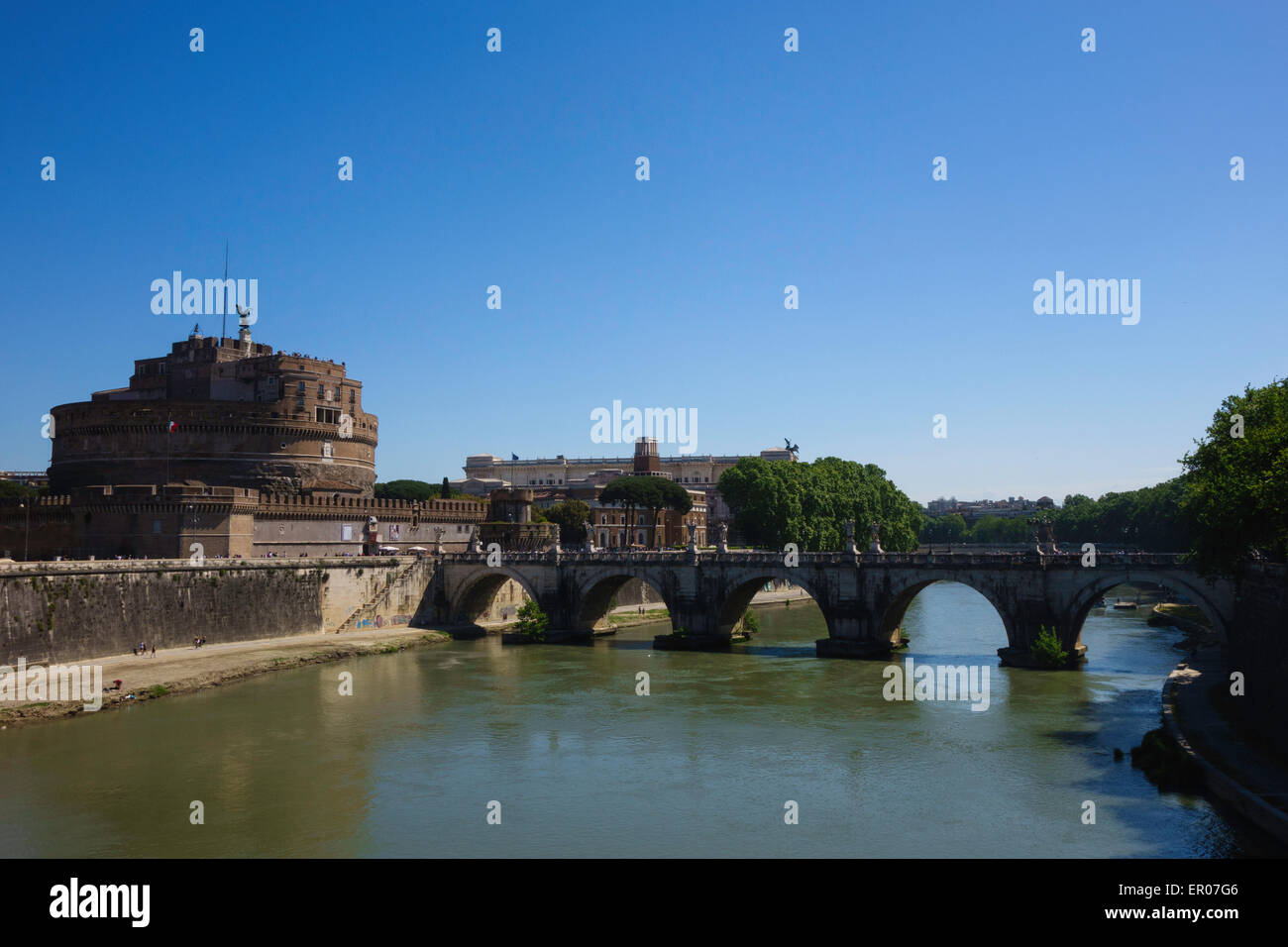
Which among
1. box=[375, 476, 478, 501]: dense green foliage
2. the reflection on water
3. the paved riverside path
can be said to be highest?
box=[375, 476, 478, 501]: dense green foliage

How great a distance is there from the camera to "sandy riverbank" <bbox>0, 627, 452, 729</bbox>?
3516 centimetres

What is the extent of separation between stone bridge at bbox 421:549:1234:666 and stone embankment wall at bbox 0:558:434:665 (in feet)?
18.9

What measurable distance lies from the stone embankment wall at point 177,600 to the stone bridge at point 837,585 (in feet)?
18.9

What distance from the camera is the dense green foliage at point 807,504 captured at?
8606cm

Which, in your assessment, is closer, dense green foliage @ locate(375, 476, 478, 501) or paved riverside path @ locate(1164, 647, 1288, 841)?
paved riverside path @ locate(1164, 647, 1288, 841)

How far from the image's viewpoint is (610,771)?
Answer: 94.3ft

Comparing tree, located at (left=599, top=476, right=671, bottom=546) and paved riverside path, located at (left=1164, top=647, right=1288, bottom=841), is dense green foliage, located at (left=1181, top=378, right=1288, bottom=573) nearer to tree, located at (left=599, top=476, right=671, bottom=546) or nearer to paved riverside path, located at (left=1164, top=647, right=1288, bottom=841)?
paved riverside path, located at (left=1164, top=647, right=1288, bottom=841)

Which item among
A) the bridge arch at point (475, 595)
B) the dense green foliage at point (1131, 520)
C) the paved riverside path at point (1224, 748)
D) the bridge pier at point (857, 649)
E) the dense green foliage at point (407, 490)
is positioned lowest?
the bridge pier at point (857, 649)

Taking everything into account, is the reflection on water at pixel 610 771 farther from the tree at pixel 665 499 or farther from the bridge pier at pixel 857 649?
the tree at pixel 665 499

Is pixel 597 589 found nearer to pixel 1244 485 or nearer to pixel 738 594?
pixel 738 594

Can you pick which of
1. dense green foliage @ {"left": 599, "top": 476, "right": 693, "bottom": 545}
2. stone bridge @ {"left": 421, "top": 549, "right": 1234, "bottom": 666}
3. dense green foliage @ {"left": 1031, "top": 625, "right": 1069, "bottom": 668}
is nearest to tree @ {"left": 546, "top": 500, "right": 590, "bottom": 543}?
dense green foliage @ {"left": 599, "top": 476, "right": 693, "bottom": 545}

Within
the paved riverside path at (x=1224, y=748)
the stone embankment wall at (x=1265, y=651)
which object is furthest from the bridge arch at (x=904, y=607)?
the stone embankment wall at (x=1265, y=651)
